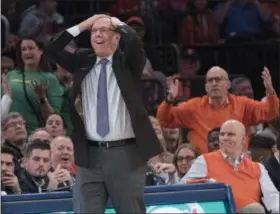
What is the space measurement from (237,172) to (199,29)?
5556 millimetres

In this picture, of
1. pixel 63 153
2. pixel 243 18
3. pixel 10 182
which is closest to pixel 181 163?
pixel 63 153

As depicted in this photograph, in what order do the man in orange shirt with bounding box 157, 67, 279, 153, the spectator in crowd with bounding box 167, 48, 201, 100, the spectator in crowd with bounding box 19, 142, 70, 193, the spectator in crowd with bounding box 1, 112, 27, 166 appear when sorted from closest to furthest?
the spectator in crowd with bounding box 19, 142, 70, 193 < the spectator in crowd with bounding box 1, 112, 27, 166 < the man in orange shirt with bounding box 157, 67, 279, 153 < the spectator in crowd with bounding box 167, 48, 201, 100

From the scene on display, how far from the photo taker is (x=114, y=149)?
782cm

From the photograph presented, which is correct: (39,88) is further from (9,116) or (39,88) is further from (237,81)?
(237,81)

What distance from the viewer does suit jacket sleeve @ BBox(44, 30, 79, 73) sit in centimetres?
813

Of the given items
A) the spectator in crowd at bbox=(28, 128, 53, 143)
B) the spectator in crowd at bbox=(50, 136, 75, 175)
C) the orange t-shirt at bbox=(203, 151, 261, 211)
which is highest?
the spectator in crowd at bbox=(28, 128, 53, 143)

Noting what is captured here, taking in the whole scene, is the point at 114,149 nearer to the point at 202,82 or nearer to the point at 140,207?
the point at 140,207

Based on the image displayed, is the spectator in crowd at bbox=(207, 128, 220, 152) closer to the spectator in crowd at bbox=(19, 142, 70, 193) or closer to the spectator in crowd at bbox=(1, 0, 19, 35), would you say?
the spectator in crowd at bbox=(19, 142, 70, 193)

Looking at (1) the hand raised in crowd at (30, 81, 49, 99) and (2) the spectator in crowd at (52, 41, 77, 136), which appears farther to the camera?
(2) the spectator in crowd at (52, 41, 77, 136)

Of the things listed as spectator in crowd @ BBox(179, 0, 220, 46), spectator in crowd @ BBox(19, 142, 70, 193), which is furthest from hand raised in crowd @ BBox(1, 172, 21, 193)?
spectator in crowd @ BBox(179, 0, 220, 46)

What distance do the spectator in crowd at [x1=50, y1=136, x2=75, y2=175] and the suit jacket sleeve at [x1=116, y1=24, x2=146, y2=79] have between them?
2.93 m

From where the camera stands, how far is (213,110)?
12.1 m

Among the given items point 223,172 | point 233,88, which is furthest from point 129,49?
point 233,88

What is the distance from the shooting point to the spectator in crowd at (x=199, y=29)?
15.7m
